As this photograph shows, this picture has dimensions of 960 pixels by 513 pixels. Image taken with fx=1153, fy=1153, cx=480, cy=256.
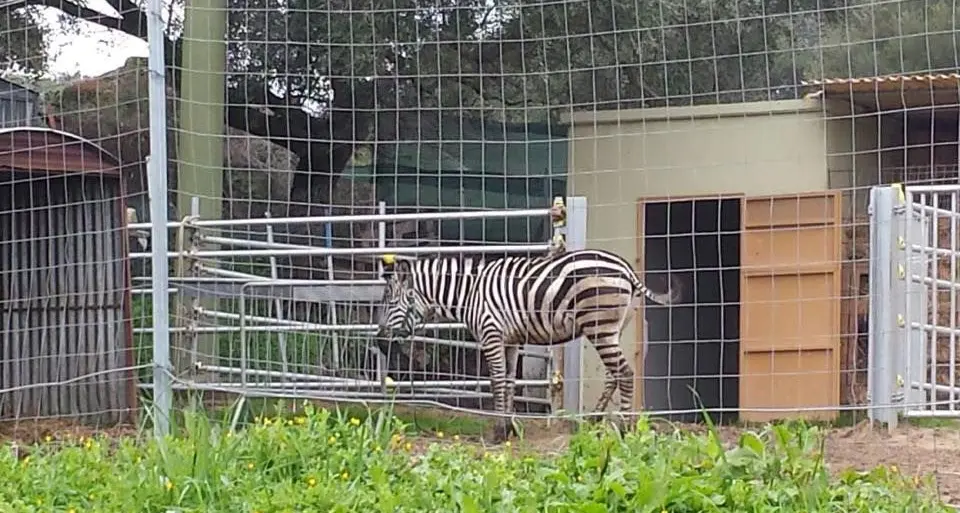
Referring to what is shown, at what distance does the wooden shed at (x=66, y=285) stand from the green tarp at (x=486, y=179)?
2729 mm

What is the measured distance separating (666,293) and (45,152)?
15.5 ft

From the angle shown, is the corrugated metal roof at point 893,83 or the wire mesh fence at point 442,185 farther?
the corrugated metal roof at point 893,83

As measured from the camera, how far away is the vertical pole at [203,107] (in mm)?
6543

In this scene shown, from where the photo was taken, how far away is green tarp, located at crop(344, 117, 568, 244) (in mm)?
9273

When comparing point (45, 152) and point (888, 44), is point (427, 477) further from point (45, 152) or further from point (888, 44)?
point (888, 44)

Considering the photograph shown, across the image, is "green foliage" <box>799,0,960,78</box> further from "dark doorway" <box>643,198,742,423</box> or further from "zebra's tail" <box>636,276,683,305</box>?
"zebra's tail" <box>636,276,683,305</box>

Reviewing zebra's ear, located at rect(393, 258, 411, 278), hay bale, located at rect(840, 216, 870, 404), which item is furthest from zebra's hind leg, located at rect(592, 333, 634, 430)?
hay bale, located at rect(840, 216, 870, 404)

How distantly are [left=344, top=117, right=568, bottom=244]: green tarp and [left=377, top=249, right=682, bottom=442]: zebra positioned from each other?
5.38ft

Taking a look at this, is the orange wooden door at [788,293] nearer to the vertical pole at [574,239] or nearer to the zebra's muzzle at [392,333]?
the vertical pole at [574,239]

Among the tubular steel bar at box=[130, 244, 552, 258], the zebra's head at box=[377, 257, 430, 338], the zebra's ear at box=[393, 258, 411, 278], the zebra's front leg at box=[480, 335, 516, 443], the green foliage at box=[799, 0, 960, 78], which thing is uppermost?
the green foliage at box=[799, 0, 960, 78]

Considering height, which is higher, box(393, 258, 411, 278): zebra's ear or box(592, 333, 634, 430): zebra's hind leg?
box(393, 258, 411, 278): zebra's ear

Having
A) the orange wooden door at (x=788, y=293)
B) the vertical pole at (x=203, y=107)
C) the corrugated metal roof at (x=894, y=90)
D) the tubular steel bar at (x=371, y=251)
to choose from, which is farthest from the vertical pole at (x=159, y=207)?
the orange wooden door at (x=788, y=293)

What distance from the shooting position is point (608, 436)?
13.9ft

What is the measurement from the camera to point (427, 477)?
4.05m
